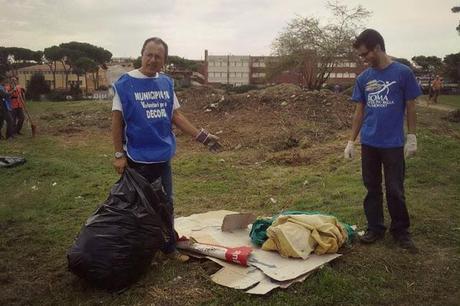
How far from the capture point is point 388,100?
3508 mm

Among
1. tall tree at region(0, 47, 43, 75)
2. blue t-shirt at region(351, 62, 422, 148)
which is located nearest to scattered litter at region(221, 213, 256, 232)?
blue t-shirt at region(351, 62, 422, 148)

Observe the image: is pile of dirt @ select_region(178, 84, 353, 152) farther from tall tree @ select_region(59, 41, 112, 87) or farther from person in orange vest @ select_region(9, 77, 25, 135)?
tall tree @ select_region(59, 41, 112, 87)

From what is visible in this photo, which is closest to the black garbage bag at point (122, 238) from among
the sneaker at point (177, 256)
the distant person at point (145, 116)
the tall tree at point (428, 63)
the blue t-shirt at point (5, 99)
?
the distant person at point (145, 116)

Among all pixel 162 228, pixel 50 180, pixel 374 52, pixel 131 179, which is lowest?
pixel 50 180

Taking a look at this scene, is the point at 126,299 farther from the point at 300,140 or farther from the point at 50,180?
the point at 300,140

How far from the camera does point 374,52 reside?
3.47m

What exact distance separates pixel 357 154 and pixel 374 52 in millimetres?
4610

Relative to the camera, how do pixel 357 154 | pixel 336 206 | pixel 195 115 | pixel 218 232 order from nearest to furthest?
pixel 218 232
pixel 336 206
pixel 357 154
pixel 195 115

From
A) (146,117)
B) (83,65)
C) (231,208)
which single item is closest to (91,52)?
(83,65)

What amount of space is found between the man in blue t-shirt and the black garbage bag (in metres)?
1.85

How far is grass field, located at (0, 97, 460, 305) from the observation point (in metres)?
2.96

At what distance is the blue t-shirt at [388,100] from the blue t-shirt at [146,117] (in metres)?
1.68

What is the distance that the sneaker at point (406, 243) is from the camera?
11.7ft

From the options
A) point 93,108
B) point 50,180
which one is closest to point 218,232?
point 50,180
